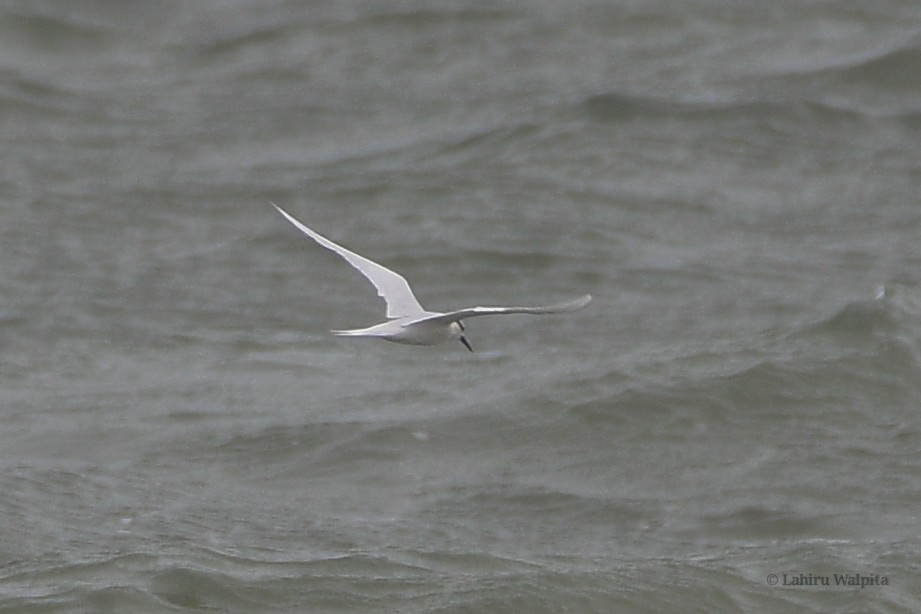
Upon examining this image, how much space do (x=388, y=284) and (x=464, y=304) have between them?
427 centimetres

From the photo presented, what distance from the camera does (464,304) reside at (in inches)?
496

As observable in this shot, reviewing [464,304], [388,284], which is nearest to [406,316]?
[388,284]

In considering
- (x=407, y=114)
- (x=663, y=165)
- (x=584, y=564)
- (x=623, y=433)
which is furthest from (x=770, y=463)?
(x=407, y=114)

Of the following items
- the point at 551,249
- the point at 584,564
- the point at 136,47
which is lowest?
the point at 584,564

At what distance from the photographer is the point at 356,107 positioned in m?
15.6

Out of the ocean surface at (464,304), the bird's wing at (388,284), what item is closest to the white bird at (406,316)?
the bird's wing at (388,284)

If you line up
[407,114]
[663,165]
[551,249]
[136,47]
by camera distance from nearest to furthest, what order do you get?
[551,249] → [663,165] → [407,114] → [136,47]

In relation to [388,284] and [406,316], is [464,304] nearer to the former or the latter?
[388,284]

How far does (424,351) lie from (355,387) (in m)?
0.71

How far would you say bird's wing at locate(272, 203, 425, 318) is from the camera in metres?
7.90

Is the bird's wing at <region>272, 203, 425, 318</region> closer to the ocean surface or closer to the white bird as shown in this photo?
the white bird

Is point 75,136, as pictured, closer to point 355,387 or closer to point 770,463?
point 355,387

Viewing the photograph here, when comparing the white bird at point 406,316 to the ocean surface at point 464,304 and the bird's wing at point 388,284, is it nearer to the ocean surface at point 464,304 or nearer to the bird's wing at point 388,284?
the bird's wing at point 388,284

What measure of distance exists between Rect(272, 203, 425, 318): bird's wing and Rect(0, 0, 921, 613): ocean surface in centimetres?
154
